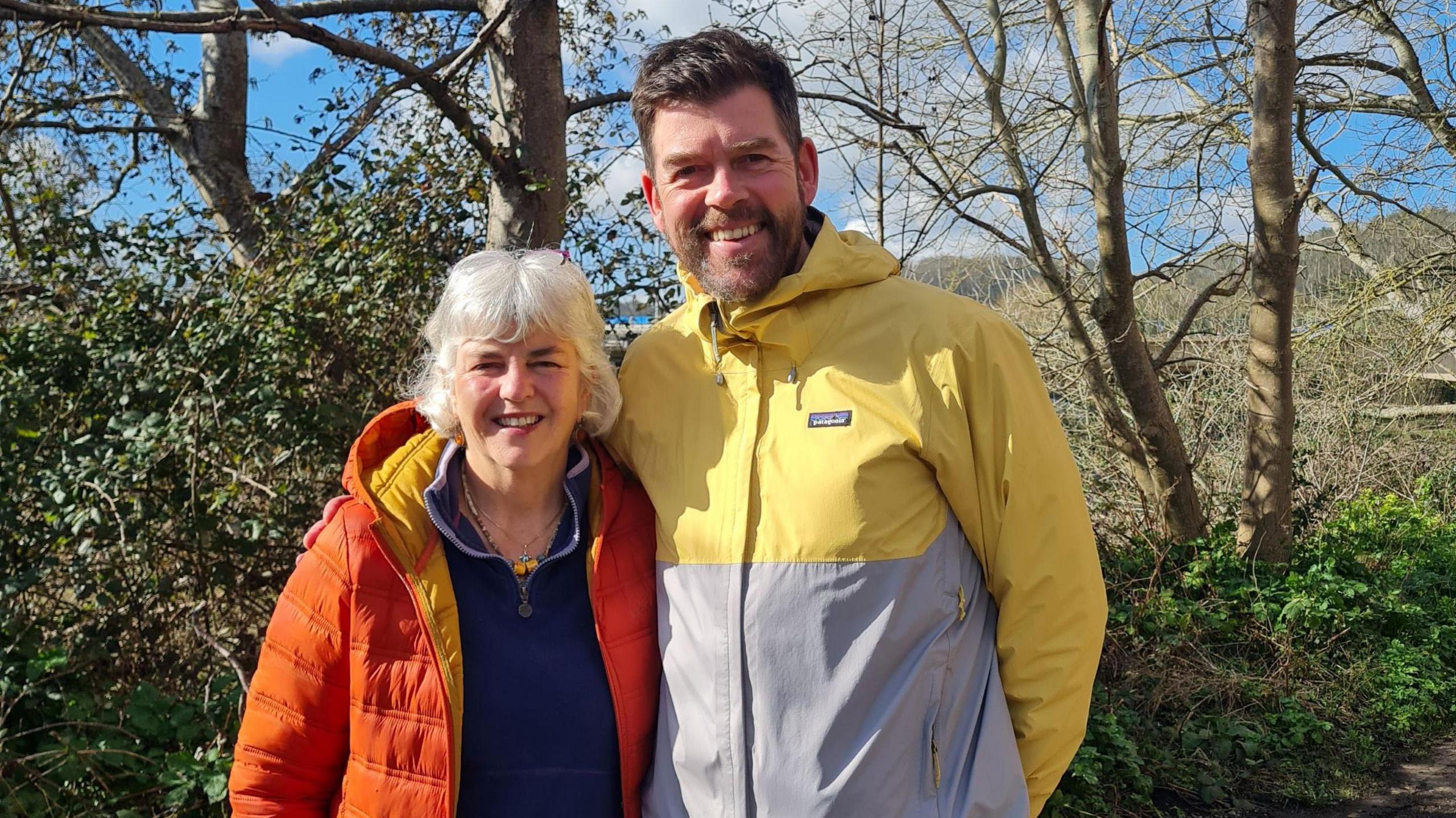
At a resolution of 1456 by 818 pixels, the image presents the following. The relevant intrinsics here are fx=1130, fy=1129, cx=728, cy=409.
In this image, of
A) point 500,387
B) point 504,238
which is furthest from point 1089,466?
point 500,387

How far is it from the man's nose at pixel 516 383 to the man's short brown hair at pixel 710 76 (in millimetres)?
583

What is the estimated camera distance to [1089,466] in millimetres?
8000

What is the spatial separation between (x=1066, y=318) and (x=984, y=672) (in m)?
5.41

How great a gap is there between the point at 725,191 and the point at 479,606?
0.99 meters

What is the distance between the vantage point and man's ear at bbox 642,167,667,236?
251 centimetres

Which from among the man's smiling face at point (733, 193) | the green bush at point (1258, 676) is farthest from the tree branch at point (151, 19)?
the green bush at point (1258, 676)

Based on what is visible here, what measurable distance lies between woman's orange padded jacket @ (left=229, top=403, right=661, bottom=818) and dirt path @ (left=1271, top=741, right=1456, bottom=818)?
4559 mm

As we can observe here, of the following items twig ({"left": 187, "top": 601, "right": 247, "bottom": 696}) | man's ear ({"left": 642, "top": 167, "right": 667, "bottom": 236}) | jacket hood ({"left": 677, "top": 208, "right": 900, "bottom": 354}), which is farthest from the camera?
twig ({"left": 187, "top": 601, "right": 247, "bottom": 696})

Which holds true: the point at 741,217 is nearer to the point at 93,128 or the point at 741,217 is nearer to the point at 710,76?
the point at 710,76

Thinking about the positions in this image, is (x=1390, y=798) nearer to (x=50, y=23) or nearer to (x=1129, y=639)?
(x=1129, y=639)

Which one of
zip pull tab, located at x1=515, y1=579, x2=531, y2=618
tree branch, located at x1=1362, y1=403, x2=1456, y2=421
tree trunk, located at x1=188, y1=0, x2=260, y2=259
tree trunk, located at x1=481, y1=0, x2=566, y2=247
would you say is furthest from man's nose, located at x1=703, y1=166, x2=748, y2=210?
tree branch, located at x1=1362, y1=403, x2=1456, y2=421

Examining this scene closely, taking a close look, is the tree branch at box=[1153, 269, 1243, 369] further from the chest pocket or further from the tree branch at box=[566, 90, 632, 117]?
the chest pocket

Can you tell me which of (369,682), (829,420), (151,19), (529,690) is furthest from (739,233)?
(151,19)

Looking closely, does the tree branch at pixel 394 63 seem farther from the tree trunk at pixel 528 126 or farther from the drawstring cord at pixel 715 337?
the drawstring cord at pixel 715 337
